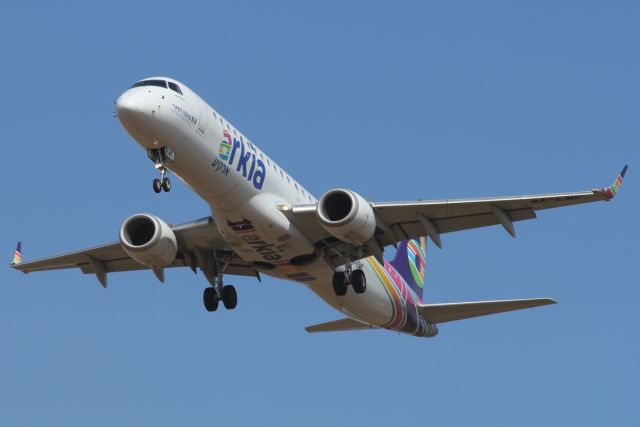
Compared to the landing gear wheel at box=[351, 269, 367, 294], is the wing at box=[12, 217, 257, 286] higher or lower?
higher

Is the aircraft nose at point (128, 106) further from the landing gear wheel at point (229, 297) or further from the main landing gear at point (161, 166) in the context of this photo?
the landing gear wheel at point (229, 297)

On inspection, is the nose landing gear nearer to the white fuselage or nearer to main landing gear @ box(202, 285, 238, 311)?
the white fuselage

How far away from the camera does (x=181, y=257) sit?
41.3 meters

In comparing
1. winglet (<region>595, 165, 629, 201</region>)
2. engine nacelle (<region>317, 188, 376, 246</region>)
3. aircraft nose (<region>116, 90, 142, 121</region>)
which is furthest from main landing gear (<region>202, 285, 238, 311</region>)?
winglet (<region>595, 165, 629, 201</region>)

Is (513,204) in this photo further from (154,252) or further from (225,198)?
(154,252)

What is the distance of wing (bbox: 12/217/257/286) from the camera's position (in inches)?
1567

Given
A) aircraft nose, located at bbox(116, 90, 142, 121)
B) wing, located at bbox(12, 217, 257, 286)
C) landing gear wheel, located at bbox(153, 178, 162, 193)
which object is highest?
aircraft nose, located at bbox(116, 90, 142, 121)

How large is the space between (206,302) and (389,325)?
756 centimetres

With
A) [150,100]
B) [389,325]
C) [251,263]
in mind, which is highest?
[150,100]

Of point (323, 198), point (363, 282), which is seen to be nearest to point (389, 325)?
point (363, 282)

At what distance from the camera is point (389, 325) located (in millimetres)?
45219

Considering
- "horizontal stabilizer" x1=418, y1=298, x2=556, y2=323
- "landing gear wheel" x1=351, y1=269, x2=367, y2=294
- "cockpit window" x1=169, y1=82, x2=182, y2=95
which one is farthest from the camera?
"horizontal stabilizer" x1=418, y1=298, x2=556, y2=323

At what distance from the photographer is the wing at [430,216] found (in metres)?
36.9

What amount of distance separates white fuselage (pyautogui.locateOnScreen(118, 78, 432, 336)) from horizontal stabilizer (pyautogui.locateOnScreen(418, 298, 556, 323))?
6413mm
